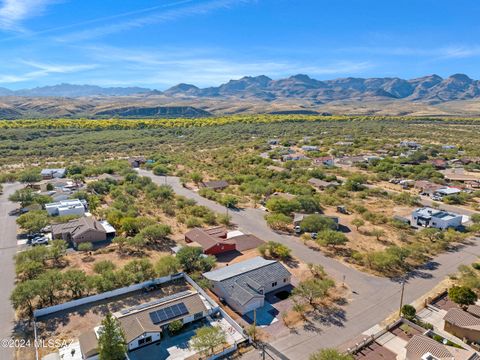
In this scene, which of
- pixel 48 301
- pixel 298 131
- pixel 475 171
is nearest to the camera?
pixel 48 301

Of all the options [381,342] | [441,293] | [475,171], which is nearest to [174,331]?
[381,342]

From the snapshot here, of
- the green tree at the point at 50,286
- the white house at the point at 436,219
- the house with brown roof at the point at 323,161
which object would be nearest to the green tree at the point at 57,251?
the green tree at the point at 50,286

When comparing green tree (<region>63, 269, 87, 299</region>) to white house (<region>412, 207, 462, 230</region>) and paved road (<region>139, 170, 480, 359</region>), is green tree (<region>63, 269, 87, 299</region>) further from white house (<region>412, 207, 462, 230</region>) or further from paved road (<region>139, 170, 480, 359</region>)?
white house (<region>412, 207, 462, 230</region>)

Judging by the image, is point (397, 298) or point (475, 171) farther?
point (475, 171)

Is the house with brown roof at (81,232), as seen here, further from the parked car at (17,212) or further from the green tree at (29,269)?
the parked car at (17,212)

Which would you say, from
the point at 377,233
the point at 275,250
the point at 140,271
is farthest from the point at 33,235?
the point at 377,233

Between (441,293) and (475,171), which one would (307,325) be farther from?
(475,171)
